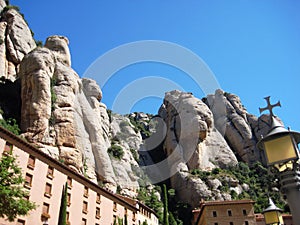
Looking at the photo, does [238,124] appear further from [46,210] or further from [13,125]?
[46,210]

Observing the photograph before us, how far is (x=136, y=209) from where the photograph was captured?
41.4 metres

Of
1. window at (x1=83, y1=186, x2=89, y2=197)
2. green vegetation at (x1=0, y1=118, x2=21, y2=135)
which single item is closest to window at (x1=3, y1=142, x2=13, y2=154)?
window at (x1=83, y1=186, x2=89, y2=197)

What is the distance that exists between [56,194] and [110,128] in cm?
4465

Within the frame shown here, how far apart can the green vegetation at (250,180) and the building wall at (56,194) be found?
33423 mm

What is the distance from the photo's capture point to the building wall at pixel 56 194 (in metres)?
24.5

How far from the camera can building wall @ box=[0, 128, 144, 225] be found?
2448cm

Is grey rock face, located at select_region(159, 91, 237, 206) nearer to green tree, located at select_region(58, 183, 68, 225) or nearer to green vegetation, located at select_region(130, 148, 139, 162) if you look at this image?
green vegetation, located at select_region(130, 148, 139, 162)

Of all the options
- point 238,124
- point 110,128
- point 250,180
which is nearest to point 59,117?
point 110,128

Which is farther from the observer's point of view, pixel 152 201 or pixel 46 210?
pixel 152 201

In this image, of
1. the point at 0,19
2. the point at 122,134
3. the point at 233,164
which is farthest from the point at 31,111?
the point at 233,164

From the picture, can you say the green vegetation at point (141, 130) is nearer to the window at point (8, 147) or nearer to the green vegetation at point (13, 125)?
the green vegetation at point (13, 125)

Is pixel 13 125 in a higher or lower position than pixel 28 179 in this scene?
higher

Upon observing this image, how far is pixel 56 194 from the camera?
27.2 meters

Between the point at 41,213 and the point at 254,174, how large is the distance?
62.7 m
